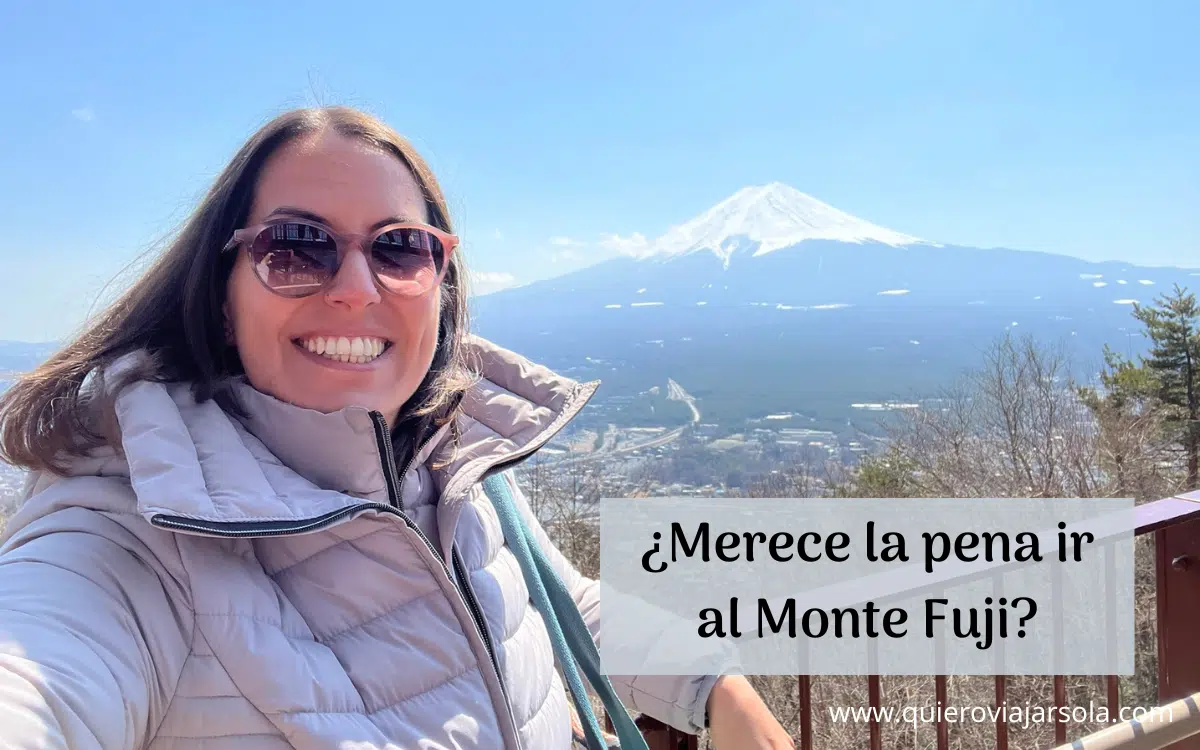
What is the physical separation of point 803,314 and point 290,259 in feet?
245

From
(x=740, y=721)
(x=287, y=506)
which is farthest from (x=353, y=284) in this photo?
(x=740, y=721)

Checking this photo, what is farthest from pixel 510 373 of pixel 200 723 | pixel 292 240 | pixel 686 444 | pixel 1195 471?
pixel 686 444

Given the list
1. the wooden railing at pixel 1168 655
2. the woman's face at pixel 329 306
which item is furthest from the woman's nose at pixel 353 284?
the wooden railing at pixel 1168 655

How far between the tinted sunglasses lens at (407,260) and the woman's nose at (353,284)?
0.02 metres

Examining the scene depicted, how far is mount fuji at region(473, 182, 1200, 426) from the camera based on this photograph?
125 ft

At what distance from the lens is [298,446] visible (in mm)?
838

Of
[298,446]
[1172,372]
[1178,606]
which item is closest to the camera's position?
[298,446]

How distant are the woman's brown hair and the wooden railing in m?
1.37

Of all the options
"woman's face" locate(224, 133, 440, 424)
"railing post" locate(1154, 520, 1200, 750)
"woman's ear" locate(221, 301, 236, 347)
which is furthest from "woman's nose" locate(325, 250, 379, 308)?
"railing post" locate(1154, 520, 1200, 750)

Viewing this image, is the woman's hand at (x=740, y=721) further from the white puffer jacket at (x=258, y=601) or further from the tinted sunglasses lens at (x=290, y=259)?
the tinted sunglasses lens at (x=290, y=259)

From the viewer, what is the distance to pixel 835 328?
64.9 meters

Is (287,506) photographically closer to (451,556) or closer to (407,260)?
(451,556)

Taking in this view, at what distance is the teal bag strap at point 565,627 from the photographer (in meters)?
1.00

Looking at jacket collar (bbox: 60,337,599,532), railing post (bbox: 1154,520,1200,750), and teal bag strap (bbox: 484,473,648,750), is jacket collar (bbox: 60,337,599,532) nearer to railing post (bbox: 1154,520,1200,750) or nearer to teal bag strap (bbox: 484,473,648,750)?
teal bag strap (bbox: 484,473,648,750)
